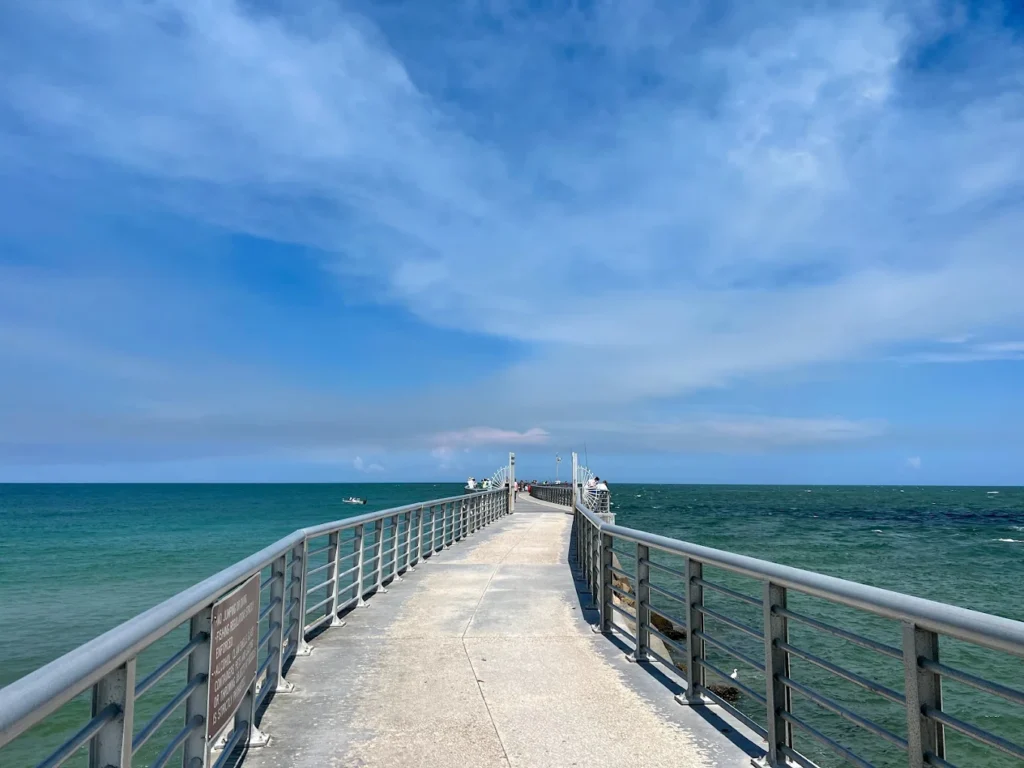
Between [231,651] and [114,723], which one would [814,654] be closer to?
[231,651]

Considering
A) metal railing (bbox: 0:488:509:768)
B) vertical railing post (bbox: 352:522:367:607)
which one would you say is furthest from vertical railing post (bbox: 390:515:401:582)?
metal railing (bbox: 0:488:509:768)

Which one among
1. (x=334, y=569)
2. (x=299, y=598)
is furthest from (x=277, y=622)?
(x=334, y=569)

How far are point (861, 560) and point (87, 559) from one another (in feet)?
123

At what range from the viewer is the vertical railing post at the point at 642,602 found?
244 inches

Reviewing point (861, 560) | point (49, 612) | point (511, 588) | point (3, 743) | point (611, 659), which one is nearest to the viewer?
point (3, 743)

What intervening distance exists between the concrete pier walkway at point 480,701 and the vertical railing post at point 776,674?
0.21 meters

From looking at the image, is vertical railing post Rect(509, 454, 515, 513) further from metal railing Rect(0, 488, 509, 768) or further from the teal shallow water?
metal railing Rect(0, 488, 509, 768)

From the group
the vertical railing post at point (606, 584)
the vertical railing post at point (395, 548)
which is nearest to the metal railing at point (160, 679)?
the vertical railing post at point (606, 584)

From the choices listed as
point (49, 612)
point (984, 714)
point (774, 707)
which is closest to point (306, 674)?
point (774, 707)

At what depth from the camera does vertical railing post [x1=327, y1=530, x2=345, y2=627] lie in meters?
7.45

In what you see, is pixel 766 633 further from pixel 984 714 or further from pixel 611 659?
pixel 984 714

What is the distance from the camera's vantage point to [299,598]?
6.28 m

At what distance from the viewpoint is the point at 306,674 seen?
5887 mm

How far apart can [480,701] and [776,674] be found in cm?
219
